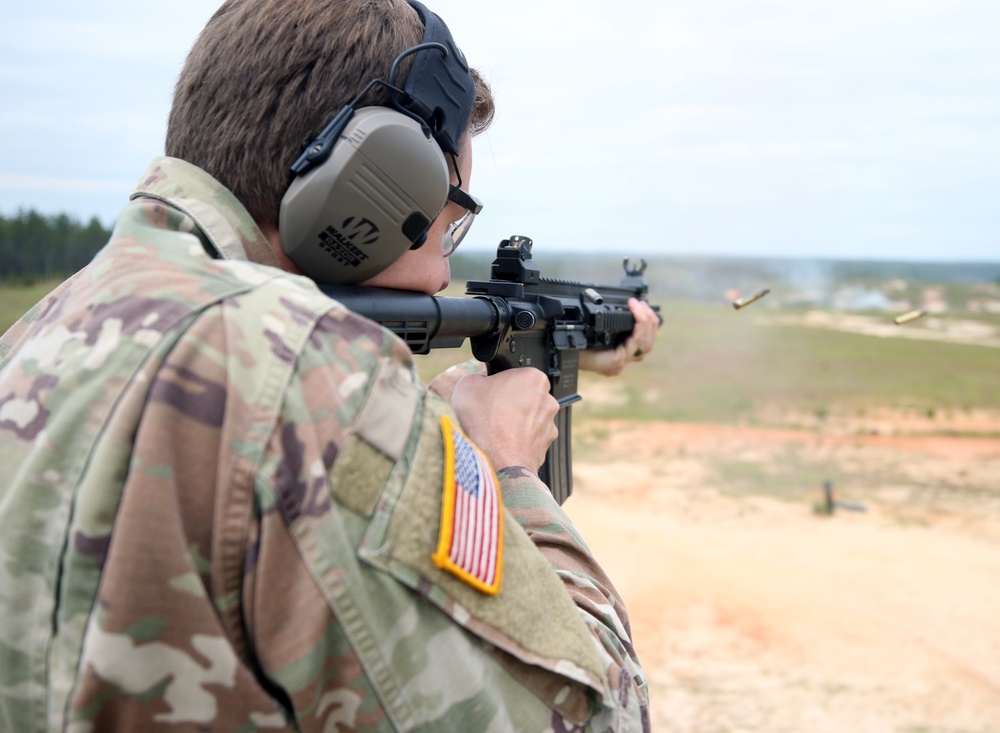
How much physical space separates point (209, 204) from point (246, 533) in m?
0.63

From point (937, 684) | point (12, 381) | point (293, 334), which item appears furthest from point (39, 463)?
point (937, 684)

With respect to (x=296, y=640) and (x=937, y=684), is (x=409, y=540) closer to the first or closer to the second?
(x=296, y=640)

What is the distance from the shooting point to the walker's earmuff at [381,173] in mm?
1455

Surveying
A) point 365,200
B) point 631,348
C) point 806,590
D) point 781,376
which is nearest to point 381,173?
point 365,200

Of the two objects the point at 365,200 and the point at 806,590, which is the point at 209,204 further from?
the point at 806,590

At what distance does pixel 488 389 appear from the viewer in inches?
84.9

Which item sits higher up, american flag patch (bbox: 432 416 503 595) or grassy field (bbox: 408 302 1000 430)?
grassy field (bbox: 408 302 1000 430)

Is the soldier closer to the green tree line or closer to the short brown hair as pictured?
the short brown hair

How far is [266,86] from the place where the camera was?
1.42 m

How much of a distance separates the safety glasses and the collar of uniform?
1.94ft

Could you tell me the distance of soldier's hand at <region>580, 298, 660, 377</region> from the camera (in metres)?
3.79

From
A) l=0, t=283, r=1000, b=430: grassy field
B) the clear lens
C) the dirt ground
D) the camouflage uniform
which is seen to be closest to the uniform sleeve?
the camouflage uniform

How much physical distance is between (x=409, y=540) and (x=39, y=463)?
470 millimetres

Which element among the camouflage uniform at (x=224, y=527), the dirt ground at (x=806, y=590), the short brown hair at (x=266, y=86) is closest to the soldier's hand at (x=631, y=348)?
the short brown hair at (x=266, y=86)
